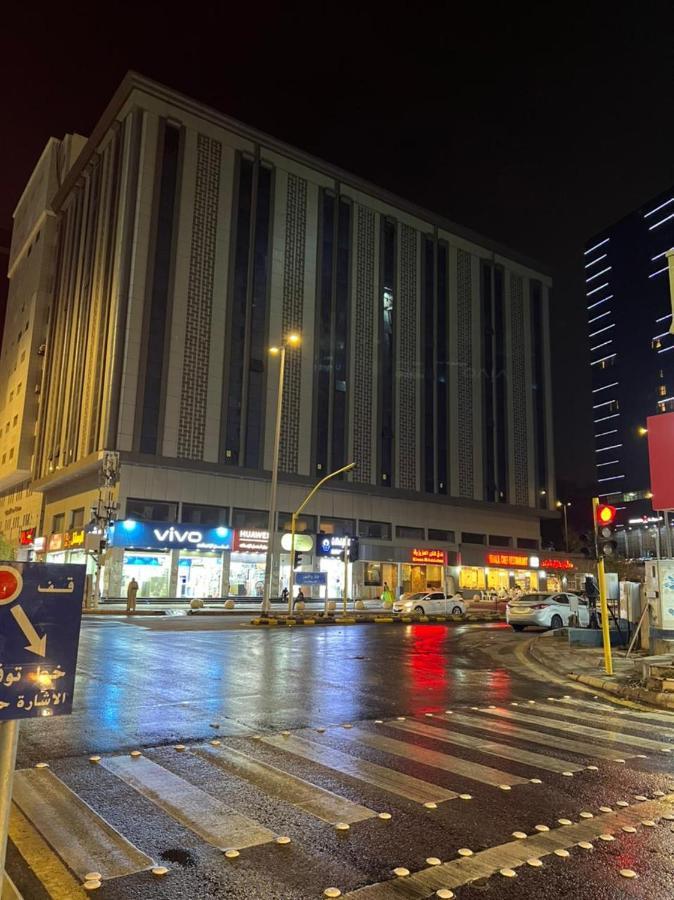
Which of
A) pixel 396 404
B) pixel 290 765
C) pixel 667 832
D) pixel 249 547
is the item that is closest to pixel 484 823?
pixel 667 832

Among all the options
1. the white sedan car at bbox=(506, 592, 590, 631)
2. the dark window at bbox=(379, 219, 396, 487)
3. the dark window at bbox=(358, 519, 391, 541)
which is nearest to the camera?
the white sedan car at bbox=(506, 592, 590, 631)

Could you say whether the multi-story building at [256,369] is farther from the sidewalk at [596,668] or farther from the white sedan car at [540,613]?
the sidewalk at [596,668]

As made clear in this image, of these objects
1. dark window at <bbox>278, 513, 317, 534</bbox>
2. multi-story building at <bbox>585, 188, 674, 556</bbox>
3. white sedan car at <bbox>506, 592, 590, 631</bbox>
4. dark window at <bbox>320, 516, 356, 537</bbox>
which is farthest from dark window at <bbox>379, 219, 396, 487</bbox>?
multi-story building at <bbox>585, 188, 674, 556</bbox>

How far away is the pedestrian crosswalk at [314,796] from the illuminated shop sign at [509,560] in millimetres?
62190

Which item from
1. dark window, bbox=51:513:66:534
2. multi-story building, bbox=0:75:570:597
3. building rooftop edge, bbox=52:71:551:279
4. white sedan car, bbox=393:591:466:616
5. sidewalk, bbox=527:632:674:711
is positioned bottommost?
sidewalk, bbox=527:632:674:711

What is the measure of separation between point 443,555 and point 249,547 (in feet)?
72.7

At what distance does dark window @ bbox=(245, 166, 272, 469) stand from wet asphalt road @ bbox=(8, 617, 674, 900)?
39.4m

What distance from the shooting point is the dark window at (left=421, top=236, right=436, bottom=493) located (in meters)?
66.4

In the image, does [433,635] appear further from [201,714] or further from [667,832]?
[667,832]

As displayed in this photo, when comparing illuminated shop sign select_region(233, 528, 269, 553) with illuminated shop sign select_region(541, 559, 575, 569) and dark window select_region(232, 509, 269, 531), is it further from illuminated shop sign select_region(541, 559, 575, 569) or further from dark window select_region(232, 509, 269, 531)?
illuminated shop sign select_region(541, 559, 575, 569)

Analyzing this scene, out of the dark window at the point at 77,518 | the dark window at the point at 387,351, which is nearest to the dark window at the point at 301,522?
the dark window at the point at 387,351

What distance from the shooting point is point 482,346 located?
7325 centimetres

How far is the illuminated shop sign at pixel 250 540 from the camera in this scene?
51969 millimetres

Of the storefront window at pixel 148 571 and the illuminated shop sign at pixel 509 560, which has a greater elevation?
the illuminated shop sign at pixel 509 560
